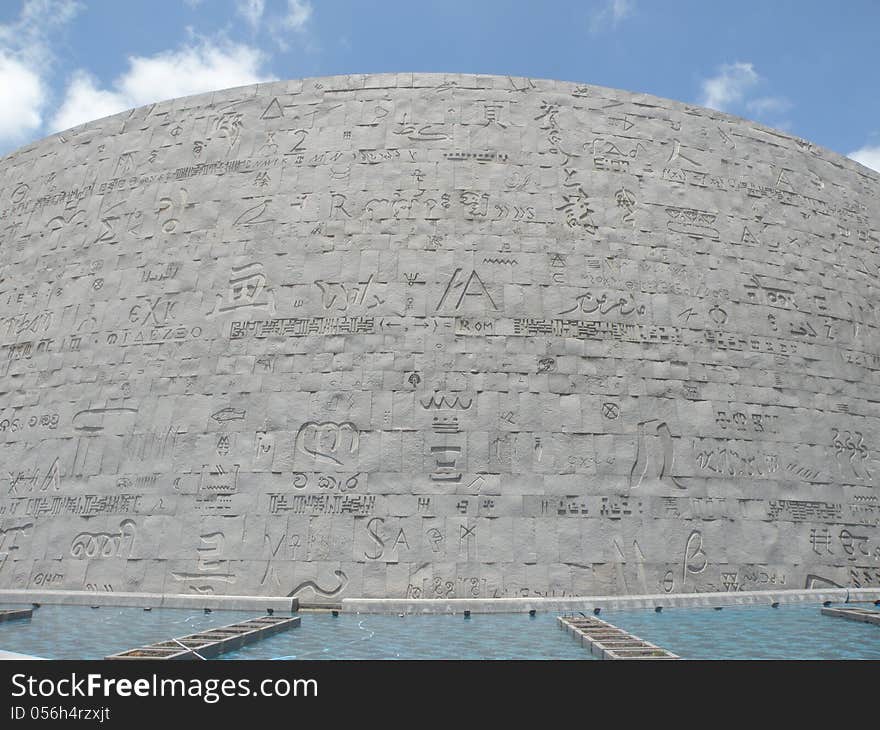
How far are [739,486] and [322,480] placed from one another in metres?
3.86

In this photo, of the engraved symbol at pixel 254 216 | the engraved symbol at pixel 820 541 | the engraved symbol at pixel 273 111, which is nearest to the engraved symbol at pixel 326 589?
the engraved symbol at pixel 254 216

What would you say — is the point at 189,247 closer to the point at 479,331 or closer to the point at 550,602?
the point at 479,331

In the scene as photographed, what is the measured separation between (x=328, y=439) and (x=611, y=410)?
2.66 m

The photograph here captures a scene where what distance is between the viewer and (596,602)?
5.54 metres

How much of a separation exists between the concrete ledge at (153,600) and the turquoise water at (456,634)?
15cm

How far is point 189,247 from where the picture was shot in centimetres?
786

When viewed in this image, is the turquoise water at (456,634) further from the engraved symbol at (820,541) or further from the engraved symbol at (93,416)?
the engraved symbol at (93,416)

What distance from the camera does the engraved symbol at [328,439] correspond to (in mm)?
6652

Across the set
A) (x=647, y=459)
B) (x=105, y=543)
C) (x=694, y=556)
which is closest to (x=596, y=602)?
(x=694, y=556)

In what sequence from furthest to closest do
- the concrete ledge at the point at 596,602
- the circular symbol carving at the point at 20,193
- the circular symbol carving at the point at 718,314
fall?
1. the circular symbol carving at the point at 20,193
2. the circular symbol carving at the point at 718,314
3. the concrete ledge at the point at 596,602

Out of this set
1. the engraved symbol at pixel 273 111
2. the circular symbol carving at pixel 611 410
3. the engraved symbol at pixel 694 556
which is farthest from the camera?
the engraved symbol at pixel 273 111

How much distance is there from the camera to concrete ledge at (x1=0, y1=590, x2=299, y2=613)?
18.2 ft

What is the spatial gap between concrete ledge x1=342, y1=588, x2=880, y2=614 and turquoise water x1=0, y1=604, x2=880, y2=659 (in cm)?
13
